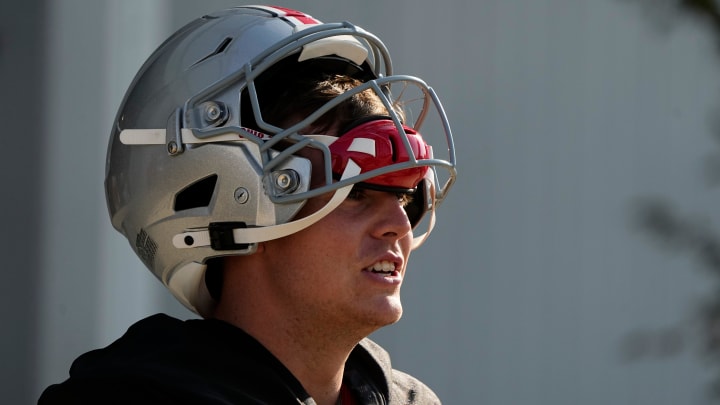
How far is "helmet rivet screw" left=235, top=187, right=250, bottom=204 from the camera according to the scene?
2.38m

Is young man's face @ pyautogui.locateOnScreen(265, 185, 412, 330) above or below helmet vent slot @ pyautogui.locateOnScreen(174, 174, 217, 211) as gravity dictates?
below

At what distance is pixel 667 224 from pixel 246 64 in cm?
136

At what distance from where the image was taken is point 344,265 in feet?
7.84

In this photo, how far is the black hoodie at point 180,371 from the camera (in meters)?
2.25

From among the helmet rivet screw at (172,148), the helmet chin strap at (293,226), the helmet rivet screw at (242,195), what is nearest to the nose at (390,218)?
the helmet chin strap at (293,226)

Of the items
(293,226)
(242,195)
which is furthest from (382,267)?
(242,195)

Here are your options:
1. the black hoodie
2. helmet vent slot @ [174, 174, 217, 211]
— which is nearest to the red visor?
helmet vent slot @ [174, 174, 217, 211]

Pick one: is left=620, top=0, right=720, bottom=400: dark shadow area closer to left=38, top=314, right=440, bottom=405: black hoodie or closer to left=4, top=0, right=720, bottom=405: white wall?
left=4, top=0, right=720, bottom=405: white wall

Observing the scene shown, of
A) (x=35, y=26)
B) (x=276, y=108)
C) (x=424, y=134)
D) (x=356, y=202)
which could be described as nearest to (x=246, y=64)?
(x=276, y=108)

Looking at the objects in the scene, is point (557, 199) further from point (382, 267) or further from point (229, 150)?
point (229, 150)

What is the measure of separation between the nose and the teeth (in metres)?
0.05

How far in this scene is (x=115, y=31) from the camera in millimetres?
3512

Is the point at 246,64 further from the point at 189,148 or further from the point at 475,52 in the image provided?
the point at 475,52

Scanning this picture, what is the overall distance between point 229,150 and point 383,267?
0.37 m
